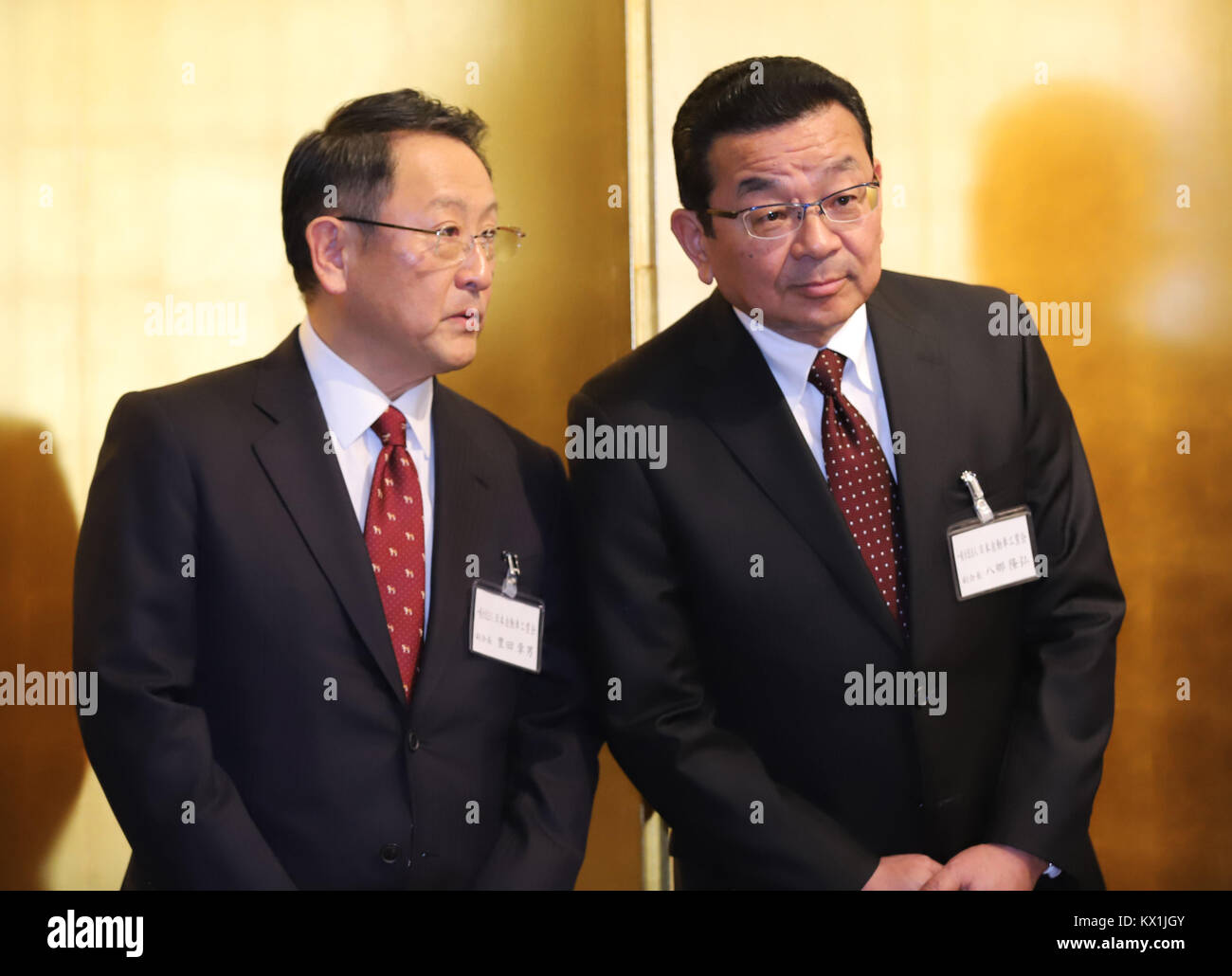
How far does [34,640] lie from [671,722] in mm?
1649

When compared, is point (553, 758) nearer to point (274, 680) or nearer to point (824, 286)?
point (274, 680)

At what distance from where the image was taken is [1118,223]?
10.2ft

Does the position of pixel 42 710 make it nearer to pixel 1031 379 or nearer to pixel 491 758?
pixel 491 758

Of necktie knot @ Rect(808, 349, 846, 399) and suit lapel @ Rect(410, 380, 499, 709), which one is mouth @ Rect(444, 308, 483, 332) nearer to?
suit lapel @ Rect(410, 380, 499, 709)

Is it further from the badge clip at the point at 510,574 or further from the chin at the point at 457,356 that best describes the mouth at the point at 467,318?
the badge clip at the point at 510,574

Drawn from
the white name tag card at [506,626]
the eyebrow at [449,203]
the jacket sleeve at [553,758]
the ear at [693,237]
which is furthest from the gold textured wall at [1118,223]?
the white name tag card at [506,626]

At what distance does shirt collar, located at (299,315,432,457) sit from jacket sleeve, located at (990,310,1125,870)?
40.7 inches

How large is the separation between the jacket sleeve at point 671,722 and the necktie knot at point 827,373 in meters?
0.34

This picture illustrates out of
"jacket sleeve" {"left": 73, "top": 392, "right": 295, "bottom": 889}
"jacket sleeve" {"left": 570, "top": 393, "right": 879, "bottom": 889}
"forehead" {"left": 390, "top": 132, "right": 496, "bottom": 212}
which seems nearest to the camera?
"jacket sleeve" {"left": 73, "top": 392, "right": 295, "bottom": 889}

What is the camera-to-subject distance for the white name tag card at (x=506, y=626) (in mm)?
2061

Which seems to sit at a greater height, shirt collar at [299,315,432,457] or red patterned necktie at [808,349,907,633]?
shirt collar at [299,315,432,457]

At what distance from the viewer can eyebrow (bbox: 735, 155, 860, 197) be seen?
2.03 metres

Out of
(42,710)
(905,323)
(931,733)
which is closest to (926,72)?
(905,323)

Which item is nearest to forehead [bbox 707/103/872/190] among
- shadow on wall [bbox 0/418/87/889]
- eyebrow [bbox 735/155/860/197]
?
eyebrow [bbox 735/155/860/197]
